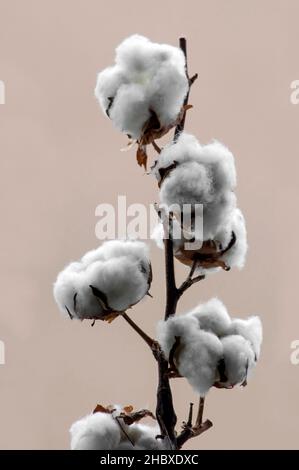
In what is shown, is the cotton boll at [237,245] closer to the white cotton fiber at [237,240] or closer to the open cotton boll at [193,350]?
the white cotton fiber at [237,240]

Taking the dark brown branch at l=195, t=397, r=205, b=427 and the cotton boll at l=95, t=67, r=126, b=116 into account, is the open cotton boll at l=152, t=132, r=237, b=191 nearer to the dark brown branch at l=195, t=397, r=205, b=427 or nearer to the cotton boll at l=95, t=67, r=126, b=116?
the cotton boll at l=95, t=67, r=126, b=116

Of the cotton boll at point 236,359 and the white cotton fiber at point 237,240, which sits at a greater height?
the white cotton fiber at point 237,240

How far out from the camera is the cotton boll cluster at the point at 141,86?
0.92 m

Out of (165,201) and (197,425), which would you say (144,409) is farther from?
(165,201)

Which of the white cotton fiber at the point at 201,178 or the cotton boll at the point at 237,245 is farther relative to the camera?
the cotton boll at the point at 237,245

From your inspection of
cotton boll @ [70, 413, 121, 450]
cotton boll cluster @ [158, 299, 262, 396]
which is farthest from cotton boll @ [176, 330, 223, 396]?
cotton boll @ [70, 413, 121, 450]

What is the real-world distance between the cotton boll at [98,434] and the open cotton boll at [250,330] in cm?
20

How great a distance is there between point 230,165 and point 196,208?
0.27 feet

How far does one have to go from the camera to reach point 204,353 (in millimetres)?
863

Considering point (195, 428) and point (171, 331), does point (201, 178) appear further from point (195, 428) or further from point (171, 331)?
point (195, 428)

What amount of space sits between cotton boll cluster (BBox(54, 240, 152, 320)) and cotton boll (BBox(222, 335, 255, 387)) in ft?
0.44

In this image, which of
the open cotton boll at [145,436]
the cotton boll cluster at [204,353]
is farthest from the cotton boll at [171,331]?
the open cotton boll at [145,436]
